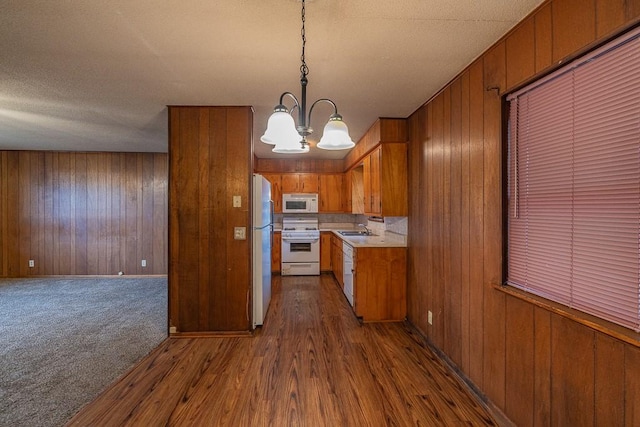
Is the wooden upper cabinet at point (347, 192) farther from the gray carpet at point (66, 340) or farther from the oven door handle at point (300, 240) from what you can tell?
the gray carpet at point (66, 340)

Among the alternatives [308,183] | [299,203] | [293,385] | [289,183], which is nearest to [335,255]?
[299,203]

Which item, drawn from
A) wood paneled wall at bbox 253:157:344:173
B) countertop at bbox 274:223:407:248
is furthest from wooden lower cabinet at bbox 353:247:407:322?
wood paneled wall at bbox 253:157:344:173

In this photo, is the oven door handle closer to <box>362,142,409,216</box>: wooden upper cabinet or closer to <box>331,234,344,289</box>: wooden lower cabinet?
<box>331,234,344,289</box>: wooden lower cabinet

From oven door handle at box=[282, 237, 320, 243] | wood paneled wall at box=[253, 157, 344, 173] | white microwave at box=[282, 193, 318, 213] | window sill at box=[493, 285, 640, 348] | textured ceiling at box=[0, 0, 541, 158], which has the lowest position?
oven door handle at box=[282, 237, 320, 243]

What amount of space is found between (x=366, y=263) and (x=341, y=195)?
2.78 m

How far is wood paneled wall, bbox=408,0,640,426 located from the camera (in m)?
1.15

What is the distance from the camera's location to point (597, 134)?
1184 millimetres

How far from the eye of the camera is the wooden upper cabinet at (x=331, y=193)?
5.78m

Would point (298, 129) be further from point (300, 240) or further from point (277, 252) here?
point (277, 252)

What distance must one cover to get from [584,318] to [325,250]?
4488mm

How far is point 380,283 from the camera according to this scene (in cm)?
323

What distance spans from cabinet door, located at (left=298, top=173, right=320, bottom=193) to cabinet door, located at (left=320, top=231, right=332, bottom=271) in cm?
97

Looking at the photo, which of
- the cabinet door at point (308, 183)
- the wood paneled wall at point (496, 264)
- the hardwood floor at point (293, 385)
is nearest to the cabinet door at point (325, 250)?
the cabinet door at point (308, 183)

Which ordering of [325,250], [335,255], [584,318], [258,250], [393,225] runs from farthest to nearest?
[325,250], [335,255], [393,225], [258,250], [584,318]
